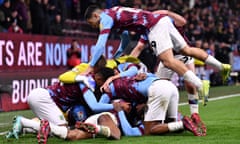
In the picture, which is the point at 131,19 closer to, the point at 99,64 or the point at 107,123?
the point at 99,64

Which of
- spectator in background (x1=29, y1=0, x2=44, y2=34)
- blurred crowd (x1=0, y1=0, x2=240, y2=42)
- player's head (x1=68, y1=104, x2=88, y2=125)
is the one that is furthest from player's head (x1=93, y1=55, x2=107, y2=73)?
spectator in background (x1=29, y1=0, x2=44, y2=34)

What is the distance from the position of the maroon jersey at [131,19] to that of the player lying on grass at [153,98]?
1453mm

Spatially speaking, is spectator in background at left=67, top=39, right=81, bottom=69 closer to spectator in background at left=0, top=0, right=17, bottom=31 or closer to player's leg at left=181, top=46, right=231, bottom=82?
spectator in background at left=0, top=0, right=17, bottom=31

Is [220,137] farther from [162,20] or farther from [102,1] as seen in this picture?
[102,1]

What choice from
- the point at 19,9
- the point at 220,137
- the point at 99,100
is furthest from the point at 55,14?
the point at 220,137

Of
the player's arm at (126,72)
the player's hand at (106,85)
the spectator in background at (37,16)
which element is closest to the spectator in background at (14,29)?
the spectator in background at (37,16)

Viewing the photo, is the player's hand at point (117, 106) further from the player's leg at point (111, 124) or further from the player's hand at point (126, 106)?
the player's leg at point (111, 124)

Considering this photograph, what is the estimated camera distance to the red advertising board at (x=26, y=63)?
14930 mm

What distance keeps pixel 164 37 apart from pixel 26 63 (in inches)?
245

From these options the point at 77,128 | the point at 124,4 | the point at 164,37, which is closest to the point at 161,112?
the point at 77,128

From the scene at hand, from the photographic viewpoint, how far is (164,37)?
10.3 metres

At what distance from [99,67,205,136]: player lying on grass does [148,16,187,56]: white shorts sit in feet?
3.74

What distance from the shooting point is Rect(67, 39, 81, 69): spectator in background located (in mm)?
17812

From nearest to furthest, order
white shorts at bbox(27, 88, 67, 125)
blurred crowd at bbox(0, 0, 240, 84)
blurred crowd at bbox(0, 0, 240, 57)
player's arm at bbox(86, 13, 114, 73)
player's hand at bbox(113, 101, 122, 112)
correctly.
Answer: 1. player's hand at bbox(113, 101, 122, 112)
2. white shorts at bbox(27, 88, 67, 125)
3. player's arm at bbox(86, 13, 114, 73)
4. blurred crowd at bbox(0, 0, 240, 57)
5. blurred crowd at bbox(0, 0, 240, 84)
